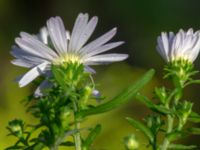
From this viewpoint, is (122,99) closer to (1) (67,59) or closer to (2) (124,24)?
(1) (67,59)

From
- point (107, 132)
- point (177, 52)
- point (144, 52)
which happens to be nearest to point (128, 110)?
point (107, 132)

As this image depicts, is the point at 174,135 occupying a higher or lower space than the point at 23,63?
lower

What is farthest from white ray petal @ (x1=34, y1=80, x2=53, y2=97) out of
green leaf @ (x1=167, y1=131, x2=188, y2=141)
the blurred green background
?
the blurred green background

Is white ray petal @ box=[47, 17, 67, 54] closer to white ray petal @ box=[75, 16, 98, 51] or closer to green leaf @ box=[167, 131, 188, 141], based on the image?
white ray petal @ box=[75, 16, 98, 51]

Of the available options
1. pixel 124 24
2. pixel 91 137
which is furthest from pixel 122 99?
pixel 124 24

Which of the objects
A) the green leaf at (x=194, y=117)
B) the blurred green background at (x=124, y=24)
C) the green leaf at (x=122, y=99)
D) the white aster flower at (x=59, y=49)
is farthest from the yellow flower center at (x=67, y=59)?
the blurred green background at (x=124, y=24)

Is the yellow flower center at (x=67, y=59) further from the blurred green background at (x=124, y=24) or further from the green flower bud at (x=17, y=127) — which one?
the blurred green background at (x=124, y=24)
